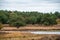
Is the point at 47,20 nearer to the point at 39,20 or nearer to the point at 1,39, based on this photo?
the point at 39,20

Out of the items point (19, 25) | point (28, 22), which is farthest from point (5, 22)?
point (19, 25)

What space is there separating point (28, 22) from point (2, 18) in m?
6.25

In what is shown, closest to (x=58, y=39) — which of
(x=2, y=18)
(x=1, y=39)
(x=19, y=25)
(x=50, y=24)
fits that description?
(x=1, y=39)

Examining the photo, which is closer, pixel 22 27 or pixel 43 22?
pixel 22 27

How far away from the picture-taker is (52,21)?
5153 cm

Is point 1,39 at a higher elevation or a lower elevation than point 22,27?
higher

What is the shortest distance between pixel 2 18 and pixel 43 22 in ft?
28.9

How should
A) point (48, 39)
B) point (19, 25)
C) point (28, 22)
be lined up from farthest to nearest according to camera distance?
point (28, 22), point (19, 25), point (48, 39)

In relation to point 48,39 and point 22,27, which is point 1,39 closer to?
point 48,39

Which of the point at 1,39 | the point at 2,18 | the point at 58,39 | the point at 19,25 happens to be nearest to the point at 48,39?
the point at 58,39

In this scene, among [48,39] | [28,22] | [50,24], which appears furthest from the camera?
[28,22]

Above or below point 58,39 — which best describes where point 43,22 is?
below

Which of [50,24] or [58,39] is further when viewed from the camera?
[50,24]

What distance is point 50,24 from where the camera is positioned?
1996 inches
